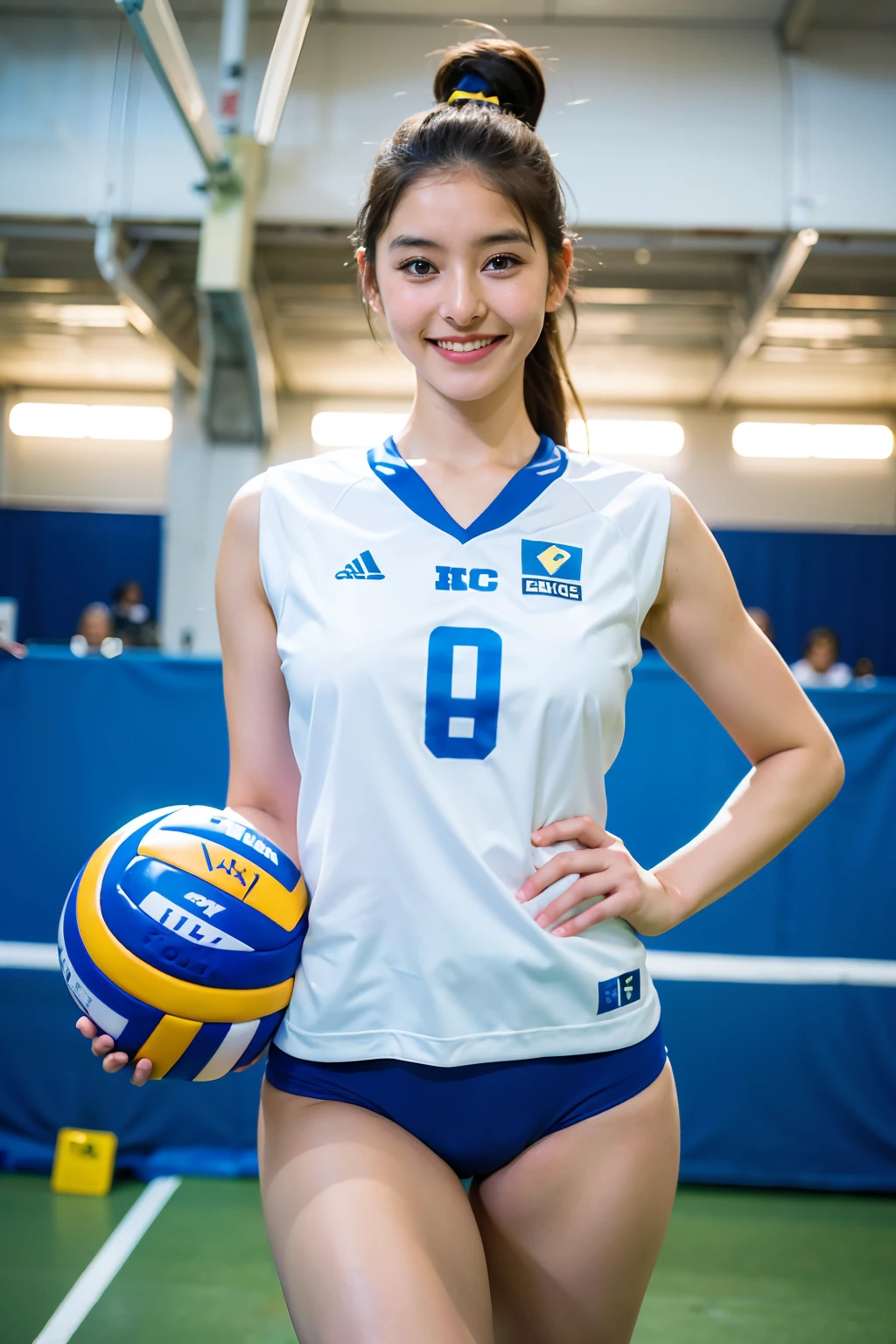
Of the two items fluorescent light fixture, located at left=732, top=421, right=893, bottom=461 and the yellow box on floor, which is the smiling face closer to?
the yellow box on floor

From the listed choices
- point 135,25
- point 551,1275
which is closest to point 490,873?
point 551,1275

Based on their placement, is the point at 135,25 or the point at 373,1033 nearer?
the point at 373,1033

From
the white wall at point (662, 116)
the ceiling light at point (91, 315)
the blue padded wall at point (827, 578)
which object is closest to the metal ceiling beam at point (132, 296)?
the white wall at point (662, 116)

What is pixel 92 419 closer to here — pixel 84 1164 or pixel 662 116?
pixel 662 116

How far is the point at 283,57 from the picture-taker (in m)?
2.25

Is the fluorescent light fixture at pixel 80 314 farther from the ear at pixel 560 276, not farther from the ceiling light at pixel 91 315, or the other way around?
the ear at pixel 560 276

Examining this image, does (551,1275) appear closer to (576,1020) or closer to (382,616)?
(576,1020)

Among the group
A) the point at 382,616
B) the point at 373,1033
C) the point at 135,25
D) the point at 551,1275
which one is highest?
the point at 135,25

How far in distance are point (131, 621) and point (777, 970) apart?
7281mm

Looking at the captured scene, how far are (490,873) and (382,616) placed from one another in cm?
27

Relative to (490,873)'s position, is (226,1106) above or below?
below

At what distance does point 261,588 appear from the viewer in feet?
4.09

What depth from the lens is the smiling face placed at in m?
1.17

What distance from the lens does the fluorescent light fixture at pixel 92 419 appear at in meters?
13.1
